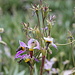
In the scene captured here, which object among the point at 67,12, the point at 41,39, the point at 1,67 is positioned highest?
the point at 41,39

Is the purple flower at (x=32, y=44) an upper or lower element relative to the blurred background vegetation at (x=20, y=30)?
upper

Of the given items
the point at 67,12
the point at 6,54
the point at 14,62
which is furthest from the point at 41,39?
the point at 67,12

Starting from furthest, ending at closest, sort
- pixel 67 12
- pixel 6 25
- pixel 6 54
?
pixel 67 12 < pixel 6 25 < pixel 6 54

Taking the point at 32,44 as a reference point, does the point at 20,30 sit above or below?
below

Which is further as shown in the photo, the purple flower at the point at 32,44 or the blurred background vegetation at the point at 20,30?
the blurred background vegetation at the point at 20,30

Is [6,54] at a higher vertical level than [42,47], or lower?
lower

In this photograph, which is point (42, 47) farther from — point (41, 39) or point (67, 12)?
point (67, 12)

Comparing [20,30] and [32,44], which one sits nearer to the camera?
[32,44]

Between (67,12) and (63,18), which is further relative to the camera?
(67,12)
